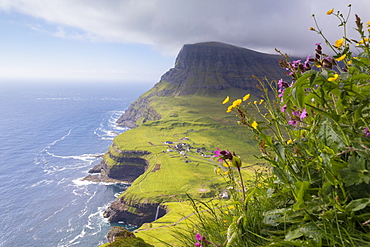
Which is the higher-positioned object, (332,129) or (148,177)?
(332,129)

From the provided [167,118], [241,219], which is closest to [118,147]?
[167,118]

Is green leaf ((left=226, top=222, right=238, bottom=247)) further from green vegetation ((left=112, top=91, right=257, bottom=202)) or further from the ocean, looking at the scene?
the ocean

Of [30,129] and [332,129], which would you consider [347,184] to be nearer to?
[332,129]

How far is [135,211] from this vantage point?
81188 mm

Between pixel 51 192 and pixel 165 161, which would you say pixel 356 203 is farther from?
pixel 165 161

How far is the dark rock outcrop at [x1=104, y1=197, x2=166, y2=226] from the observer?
7874 cm

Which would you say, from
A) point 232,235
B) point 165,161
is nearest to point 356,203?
point 232,235

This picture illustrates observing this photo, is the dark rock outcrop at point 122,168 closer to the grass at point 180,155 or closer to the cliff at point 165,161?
the cliff at point 165,161

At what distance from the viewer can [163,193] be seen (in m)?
86.4

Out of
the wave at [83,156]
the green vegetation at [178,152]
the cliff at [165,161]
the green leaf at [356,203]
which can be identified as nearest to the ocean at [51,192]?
the wave at [83,156]

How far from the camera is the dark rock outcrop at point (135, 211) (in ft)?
258

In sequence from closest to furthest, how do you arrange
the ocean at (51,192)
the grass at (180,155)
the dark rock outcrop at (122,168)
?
the ocean at (51,192) < the grass at (180,155) < the dark rock outcrop at (122,168)

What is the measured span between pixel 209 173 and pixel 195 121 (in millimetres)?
75400

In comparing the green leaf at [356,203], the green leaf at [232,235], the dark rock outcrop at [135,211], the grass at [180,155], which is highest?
the green leaf at [356,203]
